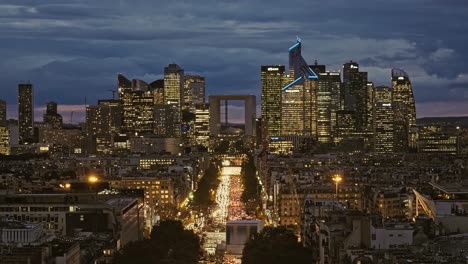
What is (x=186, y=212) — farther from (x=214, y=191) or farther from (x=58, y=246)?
(x=58, y=246)

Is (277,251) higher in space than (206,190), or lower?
lower

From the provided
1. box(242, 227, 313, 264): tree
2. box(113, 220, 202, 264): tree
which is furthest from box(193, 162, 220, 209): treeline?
box(242, 227, 313, 264): tree

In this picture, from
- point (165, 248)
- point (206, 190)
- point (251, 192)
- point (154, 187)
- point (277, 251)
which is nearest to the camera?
point (277, 251)

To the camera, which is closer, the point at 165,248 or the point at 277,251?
the point at 277,251

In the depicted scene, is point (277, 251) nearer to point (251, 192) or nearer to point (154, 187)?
point (154, 187)

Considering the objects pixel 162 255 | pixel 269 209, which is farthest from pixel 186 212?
pixel 162 255

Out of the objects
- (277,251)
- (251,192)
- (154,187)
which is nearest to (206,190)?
(251,192)
